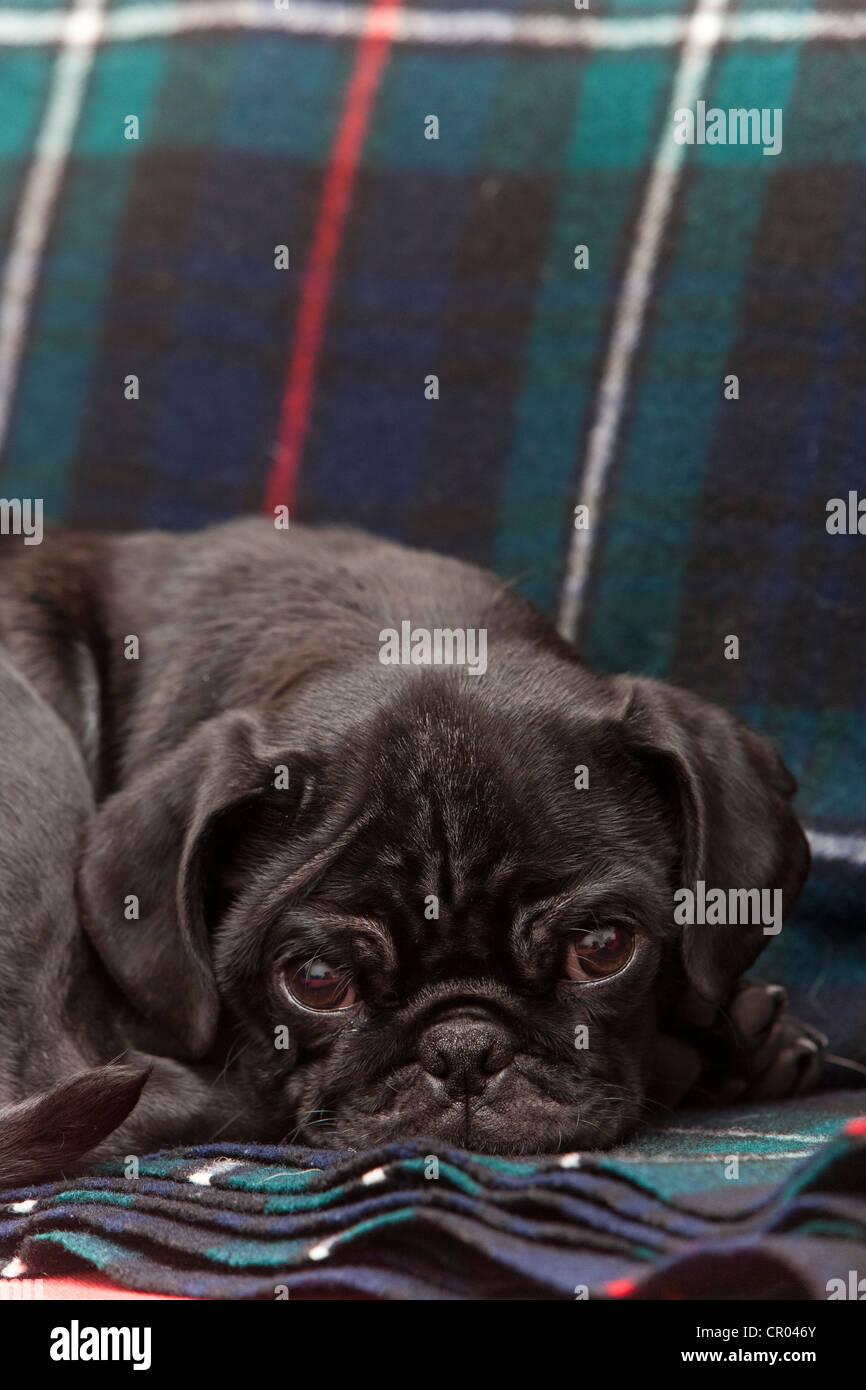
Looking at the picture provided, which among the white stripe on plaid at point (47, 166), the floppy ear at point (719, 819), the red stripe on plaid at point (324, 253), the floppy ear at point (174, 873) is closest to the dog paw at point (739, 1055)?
the floppy ear at point (719, 819)

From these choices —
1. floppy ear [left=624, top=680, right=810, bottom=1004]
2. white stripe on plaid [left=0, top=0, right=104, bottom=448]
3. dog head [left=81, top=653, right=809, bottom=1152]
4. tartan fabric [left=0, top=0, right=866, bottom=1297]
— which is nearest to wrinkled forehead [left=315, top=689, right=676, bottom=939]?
dog head [left=81, top=653, right=809, bottom=1152]

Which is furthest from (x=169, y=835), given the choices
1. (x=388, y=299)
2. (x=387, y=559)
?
(x=388, y=299)

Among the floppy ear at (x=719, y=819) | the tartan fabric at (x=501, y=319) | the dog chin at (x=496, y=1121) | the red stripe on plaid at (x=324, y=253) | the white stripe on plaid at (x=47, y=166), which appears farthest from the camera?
the white stripe on plaid at (x=47, y=166)

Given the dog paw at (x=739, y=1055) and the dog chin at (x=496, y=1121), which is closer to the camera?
the dog chin at (x=496, y=1121)

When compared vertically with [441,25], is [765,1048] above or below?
below

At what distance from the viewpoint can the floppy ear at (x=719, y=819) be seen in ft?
10.6

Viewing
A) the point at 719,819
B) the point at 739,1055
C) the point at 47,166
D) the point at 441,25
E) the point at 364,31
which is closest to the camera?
the point at 719,819

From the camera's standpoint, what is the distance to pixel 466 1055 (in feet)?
9.87

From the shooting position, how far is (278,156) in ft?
17.0

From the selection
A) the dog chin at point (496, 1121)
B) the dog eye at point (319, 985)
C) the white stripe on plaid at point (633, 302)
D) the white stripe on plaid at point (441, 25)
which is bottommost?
the dog chin at point (496, 1121)

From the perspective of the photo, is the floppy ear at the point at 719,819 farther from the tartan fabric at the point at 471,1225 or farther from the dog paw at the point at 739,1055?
the tartan fabric at the point at 471,1225

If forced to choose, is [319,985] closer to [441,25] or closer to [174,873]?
[174,873]

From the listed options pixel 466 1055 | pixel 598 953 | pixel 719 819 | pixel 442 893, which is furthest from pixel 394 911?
pixel 719 819

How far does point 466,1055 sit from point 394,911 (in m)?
0.33
